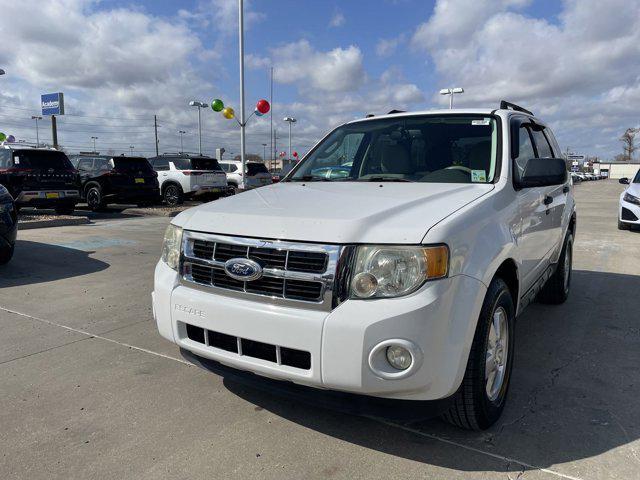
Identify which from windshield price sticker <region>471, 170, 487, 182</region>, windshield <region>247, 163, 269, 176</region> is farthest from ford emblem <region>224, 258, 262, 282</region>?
windshield <region>247, 163, 269, 176</region>

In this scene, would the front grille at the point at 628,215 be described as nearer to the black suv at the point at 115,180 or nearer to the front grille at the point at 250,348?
the front grille at the point at 250,348

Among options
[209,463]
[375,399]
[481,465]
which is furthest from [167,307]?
[481,465]

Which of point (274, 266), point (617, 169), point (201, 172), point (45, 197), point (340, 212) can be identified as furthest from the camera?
point (617, 169)

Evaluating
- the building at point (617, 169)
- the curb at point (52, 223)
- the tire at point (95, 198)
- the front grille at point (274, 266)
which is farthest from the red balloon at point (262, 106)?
the building at point (617, 169)

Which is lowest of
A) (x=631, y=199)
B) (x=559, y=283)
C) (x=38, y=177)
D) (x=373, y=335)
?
(x=559, y=283)

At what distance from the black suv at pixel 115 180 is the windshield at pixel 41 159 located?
Answer: 73.4 inches

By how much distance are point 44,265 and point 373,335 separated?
6357mm

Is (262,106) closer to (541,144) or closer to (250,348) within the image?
(541,144)

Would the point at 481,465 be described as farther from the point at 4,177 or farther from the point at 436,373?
the point at 4,177

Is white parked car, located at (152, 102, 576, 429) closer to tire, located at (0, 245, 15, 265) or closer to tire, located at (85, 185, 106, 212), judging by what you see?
tire, located at (0, 245, 15, 265)

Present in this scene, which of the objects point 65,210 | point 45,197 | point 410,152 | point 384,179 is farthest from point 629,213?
point 65,210

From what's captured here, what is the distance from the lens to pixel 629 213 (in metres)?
11.2

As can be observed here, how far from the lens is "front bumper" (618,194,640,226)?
11014mm

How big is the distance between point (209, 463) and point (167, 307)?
852 millimetres
